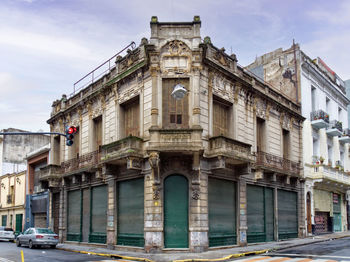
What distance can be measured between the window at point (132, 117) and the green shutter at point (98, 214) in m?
4.09

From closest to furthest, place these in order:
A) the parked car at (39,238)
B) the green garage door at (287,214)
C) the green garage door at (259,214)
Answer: the parked car at (39,238)
the green garage door at (259,214)
the green garage door at (287,214)

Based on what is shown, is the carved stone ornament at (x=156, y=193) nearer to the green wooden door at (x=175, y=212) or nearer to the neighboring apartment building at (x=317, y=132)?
the green wooden door at (x=175, y=212)

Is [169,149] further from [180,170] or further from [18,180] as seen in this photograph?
[18,180]

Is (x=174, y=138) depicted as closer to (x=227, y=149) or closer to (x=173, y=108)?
(x=173, y=108)

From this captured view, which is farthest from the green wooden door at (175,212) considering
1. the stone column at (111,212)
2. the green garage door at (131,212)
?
the stone column at (111,212)

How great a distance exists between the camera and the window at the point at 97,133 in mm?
25612

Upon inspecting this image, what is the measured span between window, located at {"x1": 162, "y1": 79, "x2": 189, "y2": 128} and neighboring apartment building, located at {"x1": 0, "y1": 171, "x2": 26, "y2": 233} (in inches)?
924

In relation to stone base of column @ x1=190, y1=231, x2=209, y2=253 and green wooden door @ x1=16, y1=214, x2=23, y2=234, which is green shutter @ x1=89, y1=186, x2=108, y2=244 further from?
green wooden door @ x1=16, y1=214, x2=23, y2=234

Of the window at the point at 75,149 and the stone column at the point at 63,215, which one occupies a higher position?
the window at the point at 75,149

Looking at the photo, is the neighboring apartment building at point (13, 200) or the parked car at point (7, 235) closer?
the parked car at point (7, 235)

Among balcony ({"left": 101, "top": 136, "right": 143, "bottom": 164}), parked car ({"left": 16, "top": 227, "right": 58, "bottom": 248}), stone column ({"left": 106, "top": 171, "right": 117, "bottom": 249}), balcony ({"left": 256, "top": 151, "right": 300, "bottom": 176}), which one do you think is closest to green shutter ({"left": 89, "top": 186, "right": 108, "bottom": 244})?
stone column ({"left": 106, "top": 171, "right": 117, "bottom": 249})

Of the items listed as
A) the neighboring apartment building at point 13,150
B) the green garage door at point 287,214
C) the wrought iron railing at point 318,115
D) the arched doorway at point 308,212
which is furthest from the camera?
the neighboring apartment building at point 13,150

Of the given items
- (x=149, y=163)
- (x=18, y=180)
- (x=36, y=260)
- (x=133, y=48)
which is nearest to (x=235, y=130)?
(x=149, y=163)

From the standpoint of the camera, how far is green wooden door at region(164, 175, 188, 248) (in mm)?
18969
